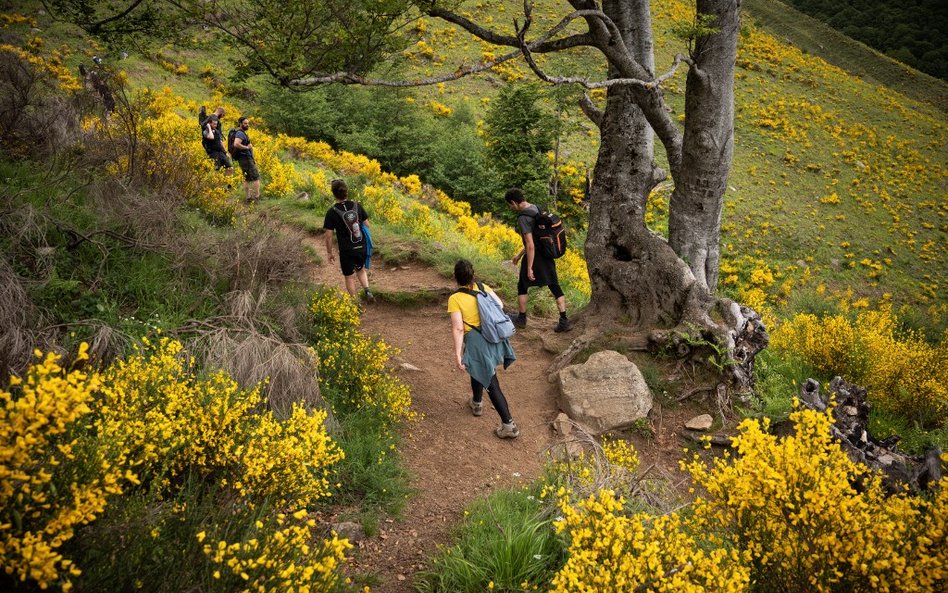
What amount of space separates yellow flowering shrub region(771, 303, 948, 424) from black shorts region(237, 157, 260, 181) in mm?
10403

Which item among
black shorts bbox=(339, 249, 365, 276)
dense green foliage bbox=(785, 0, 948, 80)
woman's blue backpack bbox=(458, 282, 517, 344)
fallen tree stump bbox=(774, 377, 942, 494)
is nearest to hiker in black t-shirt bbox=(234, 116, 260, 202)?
black shorts bbox=(339, 249, 365, 276)

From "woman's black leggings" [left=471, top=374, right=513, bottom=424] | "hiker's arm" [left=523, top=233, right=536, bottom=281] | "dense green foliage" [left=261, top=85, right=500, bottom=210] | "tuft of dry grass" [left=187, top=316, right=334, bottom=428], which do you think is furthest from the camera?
"dense green foliage" [left=261, top=85, right=500, bottom=210]

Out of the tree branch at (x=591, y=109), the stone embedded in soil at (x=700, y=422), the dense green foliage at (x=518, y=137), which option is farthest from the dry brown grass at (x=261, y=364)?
the dense green foliage at (x=518, y=137)

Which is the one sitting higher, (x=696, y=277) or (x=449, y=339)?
(x=696, y=277)

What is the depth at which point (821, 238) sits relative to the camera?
21.7 m

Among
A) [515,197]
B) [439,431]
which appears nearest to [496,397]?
[439,431]

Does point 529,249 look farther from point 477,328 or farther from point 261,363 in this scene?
point 261,363

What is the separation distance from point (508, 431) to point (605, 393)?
4.54 feet

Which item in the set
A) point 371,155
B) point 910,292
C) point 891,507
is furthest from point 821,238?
point 891,507

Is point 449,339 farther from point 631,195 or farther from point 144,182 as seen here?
point 144,182

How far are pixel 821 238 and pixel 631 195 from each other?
62.2ft

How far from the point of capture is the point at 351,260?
Result: 295 inches

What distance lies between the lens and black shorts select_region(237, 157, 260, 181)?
1065cm

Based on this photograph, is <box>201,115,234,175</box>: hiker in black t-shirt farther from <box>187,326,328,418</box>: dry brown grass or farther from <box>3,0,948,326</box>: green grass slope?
<box>187,326,328,418</box>: dry brown grass
